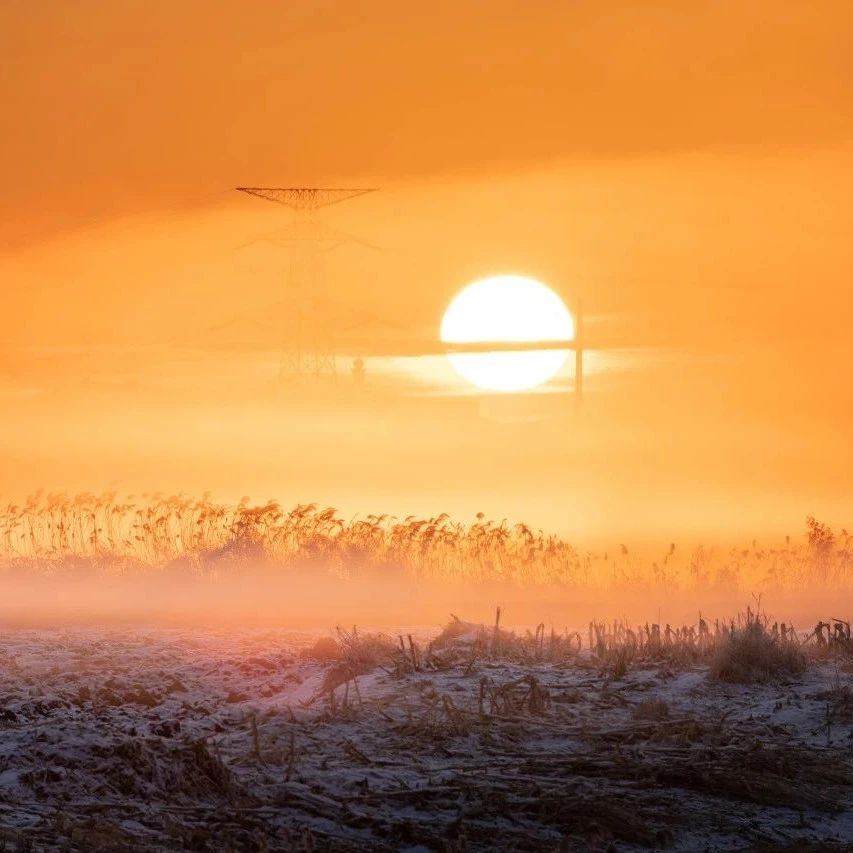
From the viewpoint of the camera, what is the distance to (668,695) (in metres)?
11.3

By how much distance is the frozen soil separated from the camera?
8.19 metres

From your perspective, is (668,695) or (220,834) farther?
(668,695)

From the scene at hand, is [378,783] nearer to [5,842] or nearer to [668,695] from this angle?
[5,842]

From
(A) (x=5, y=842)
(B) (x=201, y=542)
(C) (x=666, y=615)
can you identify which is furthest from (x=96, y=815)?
(B) (x=201, y=542)

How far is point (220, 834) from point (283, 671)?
15.1ft

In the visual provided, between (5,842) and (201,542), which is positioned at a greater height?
(201,542)

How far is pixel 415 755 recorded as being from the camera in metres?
9.56

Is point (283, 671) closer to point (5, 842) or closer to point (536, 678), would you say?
point (536, 678)

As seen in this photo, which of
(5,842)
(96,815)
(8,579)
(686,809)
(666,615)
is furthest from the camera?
(8,579)

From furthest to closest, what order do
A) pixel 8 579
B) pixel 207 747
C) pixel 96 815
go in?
pixel 8 579 → pixel 207 747 → pixel 96 815

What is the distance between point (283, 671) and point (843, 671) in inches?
198

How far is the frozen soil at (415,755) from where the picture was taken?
8.19 meters

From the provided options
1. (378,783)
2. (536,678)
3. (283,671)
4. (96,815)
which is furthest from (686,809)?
(283,671)

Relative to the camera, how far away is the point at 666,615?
803 inches
